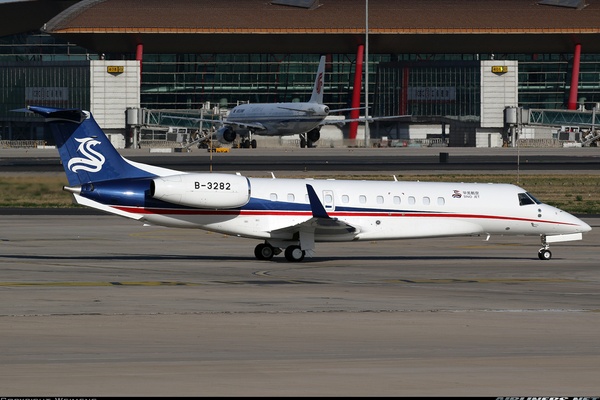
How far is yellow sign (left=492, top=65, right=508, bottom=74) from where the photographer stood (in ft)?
486

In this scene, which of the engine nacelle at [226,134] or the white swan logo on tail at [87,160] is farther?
the engine nacelle at [226,134]

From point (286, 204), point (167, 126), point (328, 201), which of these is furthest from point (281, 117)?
point (286, 204)

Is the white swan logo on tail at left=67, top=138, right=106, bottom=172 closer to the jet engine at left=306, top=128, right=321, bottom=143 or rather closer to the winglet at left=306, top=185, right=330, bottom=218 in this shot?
the winglet at left=306, top=185, right=330, bottom=218

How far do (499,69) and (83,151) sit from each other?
11845cm

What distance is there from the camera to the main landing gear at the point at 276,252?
37.0m

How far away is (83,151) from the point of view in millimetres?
35656

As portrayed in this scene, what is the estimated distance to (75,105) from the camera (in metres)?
148


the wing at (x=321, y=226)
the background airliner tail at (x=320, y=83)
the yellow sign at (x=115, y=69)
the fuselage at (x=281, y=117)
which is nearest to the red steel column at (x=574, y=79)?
the background airliner tail at (x=320, y=83)

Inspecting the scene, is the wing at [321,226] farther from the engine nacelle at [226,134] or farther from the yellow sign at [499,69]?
the yellow sign at [499,69]

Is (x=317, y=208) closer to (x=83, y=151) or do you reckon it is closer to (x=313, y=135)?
(x=83, y=151)

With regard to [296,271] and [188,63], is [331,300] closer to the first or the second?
[296,271]

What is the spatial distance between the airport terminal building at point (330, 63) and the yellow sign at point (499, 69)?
12.0 inches

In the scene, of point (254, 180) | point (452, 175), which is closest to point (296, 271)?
point (254, 180)

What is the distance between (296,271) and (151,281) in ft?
17.4
